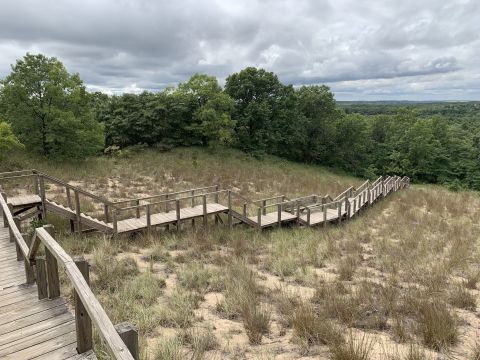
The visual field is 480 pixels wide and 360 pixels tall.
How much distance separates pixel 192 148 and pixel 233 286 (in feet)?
80.1

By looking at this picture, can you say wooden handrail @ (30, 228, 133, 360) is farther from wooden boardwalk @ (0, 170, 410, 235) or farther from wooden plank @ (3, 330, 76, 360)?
wooden boardwalk @ (0, 170, 410, 235)

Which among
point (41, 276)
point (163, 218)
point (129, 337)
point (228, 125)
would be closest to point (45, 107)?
point (163, 218)

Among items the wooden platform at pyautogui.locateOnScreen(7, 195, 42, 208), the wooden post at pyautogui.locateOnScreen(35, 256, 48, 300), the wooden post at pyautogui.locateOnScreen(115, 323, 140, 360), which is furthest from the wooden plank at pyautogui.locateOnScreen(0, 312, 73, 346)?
the wooden platform at pyautogui.locateOnScreen(7, 195, 42, 208)

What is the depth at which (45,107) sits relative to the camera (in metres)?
19.2

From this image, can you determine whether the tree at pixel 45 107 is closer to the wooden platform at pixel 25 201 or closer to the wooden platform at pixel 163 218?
the wooden platform at pixel 25 201

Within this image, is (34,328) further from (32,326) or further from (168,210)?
(168,210)

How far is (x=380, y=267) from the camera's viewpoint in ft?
26.4

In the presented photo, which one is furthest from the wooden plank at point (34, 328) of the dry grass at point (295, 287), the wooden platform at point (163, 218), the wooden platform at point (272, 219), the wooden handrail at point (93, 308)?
the wooden platform at point (272, 219)

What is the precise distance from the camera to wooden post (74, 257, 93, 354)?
3.25m

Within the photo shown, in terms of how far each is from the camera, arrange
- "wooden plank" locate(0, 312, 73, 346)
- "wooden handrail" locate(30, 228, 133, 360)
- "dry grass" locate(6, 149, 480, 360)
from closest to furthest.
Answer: "wooden handrail" locate(30, 228, 133, 360) < "wooden plank" locate(0, 312, 73, 346) < "dry grass" locate(6, 149, 480, 360)

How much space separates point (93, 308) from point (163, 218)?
339 inches

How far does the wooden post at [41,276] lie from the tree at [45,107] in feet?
55.9

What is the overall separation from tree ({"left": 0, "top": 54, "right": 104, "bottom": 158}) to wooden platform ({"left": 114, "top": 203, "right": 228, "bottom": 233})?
11.4 m

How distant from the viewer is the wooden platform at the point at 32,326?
3.43 m
